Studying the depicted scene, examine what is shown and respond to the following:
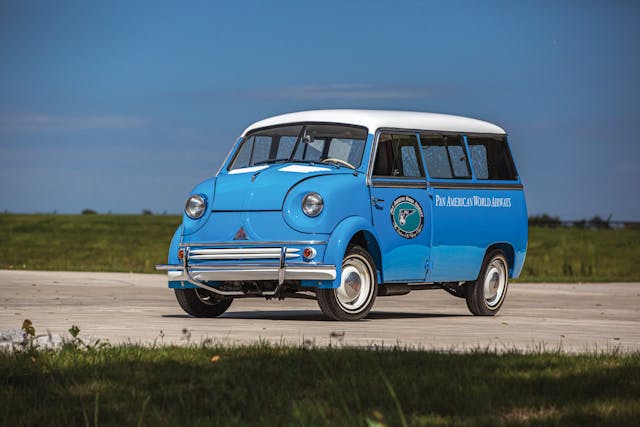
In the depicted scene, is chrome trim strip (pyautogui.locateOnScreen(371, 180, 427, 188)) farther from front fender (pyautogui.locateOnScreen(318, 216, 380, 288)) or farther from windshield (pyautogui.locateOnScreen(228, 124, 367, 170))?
front fender (pyautogui.locateOnScreen(318, 216, 380, 288))

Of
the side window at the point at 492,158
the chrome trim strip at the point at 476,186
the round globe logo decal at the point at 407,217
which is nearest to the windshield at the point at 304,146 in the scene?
the round globe logo decal at the point at 407,217

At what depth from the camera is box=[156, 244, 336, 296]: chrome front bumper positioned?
12438 mm

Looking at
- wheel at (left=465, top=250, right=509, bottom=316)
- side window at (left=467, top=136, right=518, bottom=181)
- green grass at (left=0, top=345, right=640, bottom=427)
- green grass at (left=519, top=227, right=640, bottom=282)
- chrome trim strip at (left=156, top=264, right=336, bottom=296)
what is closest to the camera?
green grass at (left=0, top=345, right=640, bottom=427)

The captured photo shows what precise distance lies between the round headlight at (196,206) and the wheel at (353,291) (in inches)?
63.2

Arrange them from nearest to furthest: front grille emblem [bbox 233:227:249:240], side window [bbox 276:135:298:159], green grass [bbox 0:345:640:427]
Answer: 1. green grass [bbox 0:345:640:427]
2. front grille emblem [bbox 233:227:249:240]
3. side window [bbox 276:135:298:159]

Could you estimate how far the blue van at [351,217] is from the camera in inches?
498

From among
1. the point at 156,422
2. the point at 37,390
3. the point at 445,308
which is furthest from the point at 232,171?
the point at 156,422

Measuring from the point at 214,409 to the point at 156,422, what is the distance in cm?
39

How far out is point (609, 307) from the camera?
686 inches

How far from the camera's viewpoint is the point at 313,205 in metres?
12.5

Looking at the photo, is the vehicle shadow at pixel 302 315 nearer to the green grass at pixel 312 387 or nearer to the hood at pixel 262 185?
the hood at pixel 262 185

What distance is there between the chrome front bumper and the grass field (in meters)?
13.8

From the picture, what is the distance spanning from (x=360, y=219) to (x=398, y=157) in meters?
1.29

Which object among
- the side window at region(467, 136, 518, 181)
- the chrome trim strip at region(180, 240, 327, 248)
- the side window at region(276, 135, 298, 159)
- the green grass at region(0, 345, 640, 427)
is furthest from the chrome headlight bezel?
the green grass at region(0, 345, 640, 427)
